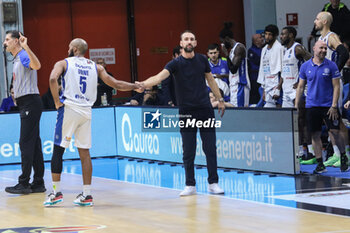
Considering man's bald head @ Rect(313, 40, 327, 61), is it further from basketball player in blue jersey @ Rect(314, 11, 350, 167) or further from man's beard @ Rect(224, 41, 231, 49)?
man's beard @ Rect(224, 41, 231, 49)

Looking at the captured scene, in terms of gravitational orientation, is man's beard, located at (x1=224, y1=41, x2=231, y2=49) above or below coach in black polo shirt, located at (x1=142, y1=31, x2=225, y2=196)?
above

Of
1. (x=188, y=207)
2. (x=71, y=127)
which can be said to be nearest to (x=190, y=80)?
(x=71, y=127)

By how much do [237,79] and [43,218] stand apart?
6.69m

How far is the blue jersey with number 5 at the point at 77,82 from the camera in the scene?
33.9 ft

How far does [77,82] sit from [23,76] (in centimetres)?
151

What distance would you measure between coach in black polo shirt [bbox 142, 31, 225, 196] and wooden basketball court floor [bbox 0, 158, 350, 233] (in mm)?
319

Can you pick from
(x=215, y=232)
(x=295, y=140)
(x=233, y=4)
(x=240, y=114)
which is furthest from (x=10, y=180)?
(x=233, y=4)

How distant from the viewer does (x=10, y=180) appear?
13.7 m

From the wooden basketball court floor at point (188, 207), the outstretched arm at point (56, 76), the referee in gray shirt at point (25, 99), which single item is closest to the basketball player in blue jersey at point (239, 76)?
the wooden basketball court floor at point (188, 207)

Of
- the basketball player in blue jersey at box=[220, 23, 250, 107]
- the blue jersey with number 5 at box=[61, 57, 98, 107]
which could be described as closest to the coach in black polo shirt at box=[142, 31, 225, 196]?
the blue jersey with number 5 at box=[61, 57, 98, 107]

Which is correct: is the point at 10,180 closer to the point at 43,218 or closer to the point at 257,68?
the point at 43,218

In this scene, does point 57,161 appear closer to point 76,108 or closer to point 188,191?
→ point 76,108

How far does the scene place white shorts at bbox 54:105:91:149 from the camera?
10352mm

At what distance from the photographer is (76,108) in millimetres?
10344
